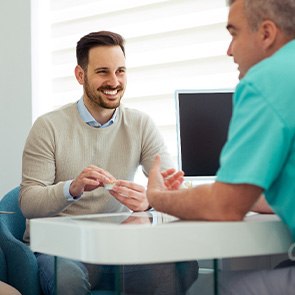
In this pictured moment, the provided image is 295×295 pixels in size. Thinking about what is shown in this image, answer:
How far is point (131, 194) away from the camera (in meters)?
2.46

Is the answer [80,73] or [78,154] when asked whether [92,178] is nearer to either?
[78,154]

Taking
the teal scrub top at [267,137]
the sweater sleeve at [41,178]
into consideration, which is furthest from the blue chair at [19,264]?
the teal scrub top at [267,137]

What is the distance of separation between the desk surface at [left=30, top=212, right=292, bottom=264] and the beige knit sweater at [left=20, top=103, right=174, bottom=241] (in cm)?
145

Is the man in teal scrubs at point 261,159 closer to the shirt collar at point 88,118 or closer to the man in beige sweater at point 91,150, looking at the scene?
the man in beige sweater at point 91,150

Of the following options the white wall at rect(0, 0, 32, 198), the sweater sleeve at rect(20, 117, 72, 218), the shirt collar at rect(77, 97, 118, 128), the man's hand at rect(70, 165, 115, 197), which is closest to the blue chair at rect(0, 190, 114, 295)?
the sweater sleeve at rect(20, 117, 72, 218)

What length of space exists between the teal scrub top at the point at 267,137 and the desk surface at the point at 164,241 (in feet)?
0.23

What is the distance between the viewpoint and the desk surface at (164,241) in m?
1.23

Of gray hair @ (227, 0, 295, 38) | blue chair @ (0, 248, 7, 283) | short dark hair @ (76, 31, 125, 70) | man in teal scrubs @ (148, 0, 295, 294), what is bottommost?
blue chair @ (0, 248, 7, 283)

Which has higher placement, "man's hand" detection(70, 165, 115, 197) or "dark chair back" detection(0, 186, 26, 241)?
"man's hand" detection(70, 165, 115, 197)

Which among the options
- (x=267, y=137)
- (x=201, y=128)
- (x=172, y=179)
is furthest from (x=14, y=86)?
(x=267, y=137)

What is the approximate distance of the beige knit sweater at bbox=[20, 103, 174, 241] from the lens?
9.37 ft

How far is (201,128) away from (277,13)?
5.13ft

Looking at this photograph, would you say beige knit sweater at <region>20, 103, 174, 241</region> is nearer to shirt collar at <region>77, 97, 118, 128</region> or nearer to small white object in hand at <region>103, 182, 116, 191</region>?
shirt collar at <region>77, 97, 118, 128</region>

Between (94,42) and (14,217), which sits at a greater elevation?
(94,42)
